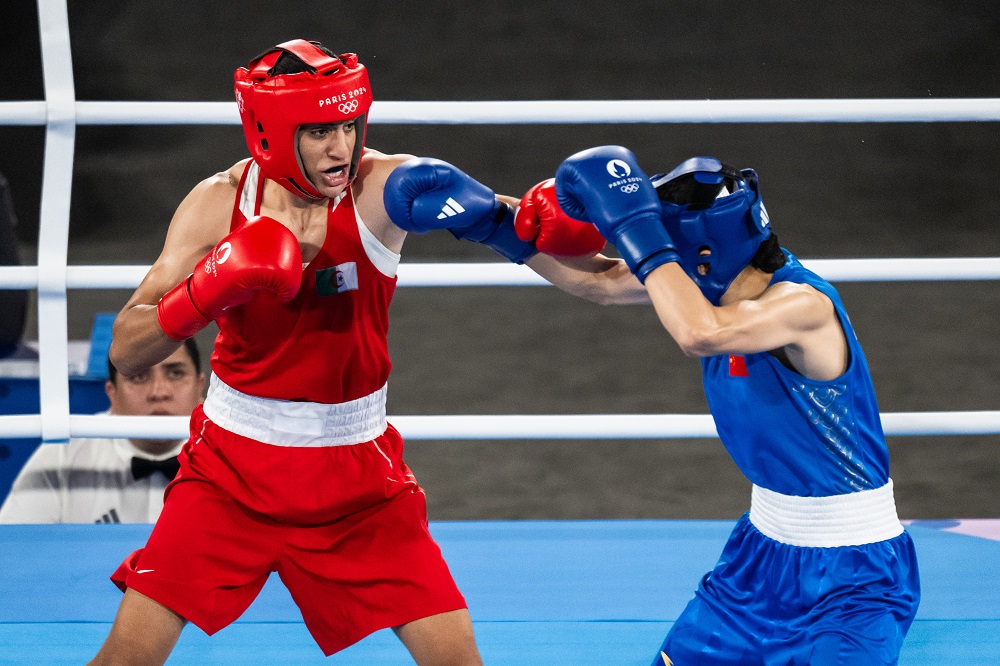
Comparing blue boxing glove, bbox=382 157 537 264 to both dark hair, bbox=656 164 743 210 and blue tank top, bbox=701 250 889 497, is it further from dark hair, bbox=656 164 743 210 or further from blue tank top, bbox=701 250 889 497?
blue tank top, bbox=701 250 889 497

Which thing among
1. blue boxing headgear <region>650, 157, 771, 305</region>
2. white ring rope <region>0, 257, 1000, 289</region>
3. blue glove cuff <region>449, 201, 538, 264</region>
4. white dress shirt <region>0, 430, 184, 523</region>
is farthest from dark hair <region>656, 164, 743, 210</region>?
white dress shirt <region>0, 430, 184, 523</region>

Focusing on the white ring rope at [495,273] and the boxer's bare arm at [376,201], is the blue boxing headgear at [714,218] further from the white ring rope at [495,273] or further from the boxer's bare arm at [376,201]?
the white ring rope at [495,273]

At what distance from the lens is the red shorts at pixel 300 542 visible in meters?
2.07

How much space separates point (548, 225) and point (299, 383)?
1.83 feet

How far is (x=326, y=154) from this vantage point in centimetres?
209

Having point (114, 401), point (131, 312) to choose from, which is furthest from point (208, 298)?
point (114, 401)

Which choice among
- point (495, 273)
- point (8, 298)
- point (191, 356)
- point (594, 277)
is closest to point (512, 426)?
point (495, 273)

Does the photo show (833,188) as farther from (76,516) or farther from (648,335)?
(76,516)

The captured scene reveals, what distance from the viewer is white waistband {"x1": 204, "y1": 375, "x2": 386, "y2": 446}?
2.15 meters

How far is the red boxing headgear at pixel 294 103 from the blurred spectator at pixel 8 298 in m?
3.08

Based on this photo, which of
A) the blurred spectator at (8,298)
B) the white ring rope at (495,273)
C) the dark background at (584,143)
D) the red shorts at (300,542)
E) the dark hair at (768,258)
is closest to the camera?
the red shorts at (300,542)

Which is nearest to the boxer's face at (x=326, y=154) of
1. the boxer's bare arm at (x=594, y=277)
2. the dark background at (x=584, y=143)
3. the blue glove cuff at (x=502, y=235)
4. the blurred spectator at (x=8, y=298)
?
the blue glove cuff at (x=502, y=235)

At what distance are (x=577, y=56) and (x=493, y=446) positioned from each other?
5868 mm

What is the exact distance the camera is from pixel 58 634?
2.56 meters
